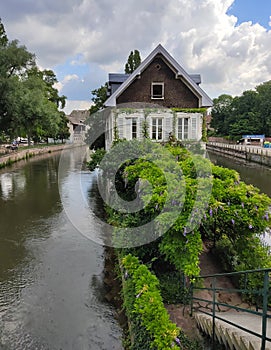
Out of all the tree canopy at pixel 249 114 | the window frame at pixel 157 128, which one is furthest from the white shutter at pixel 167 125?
the tree canopy at pixel 249 114

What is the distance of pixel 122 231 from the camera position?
25.4 ft

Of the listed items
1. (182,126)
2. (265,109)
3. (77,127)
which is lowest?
(182,126)

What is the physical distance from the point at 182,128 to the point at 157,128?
1.67 metres

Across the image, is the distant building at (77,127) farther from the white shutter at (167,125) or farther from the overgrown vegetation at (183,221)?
the overgrown vegetation at (183,221)

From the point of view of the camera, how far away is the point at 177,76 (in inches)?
736

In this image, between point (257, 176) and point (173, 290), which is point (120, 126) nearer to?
point (173, 290)

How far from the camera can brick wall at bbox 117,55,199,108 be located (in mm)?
18609

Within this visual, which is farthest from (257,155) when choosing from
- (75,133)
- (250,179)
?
(75,133)

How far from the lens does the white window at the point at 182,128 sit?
750 inches

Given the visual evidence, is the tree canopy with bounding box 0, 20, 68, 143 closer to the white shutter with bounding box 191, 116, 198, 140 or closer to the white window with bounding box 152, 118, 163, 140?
the white window with bounding box 152, 118, 163, 140

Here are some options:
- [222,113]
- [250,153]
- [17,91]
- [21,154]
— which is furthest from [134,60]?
[222,113]

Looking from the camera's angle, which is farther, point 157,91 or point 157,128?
point 157,91

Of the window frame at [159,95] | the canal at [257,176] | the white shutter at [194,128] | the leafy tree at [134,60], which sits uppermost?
the leafy tree at [134,60]

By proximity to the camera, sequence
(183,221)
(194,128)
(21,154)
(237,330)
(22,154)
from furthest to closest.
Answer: (22,154) < (21,154) < (194,128) < (183,221) < (237,330)
